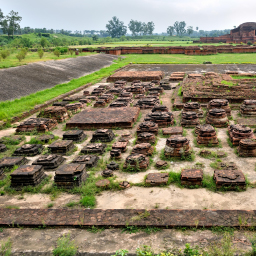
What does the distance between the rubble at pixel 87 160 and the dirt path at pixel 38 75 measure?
708 cm

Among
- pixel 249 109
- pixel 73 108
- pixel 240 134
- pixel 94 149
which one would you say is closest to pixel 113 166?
pixel 94 149

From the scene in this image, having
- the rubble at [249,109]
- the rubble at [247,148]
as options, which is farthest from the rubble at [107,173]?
the rubble at [249,109]

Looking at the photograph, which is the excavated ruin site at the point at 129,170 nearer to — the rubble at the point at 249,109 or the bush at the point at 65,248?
the rubble at the point at 249,109

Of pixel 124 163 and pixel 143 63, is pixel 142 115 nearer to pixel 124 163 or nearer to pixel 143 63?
pixel 124 163

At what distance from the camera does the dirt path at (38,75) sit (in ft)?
41.5

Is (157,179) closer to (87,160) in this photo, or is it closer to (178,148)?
(178,148)

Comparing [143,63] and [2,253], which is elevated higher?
[143,63]

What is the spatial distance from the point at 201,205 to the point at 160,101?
7.57m

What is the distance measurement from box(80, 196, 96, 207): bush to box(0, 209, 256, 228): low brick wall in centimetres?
35

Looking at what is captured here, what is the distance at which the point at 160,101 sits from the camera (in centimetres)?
1145

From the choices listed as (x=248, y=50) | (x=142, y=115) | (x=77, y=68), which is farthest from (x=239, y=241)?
(x=248, y=50)

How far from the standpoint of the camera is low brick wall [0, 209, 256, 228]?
367 cm

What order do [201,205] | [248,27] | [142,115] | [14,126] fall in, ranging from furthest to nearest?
[248,27]
[142,115]
[14,126]
[201,205]

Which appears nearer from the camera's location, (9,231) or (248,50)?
(9,231)
